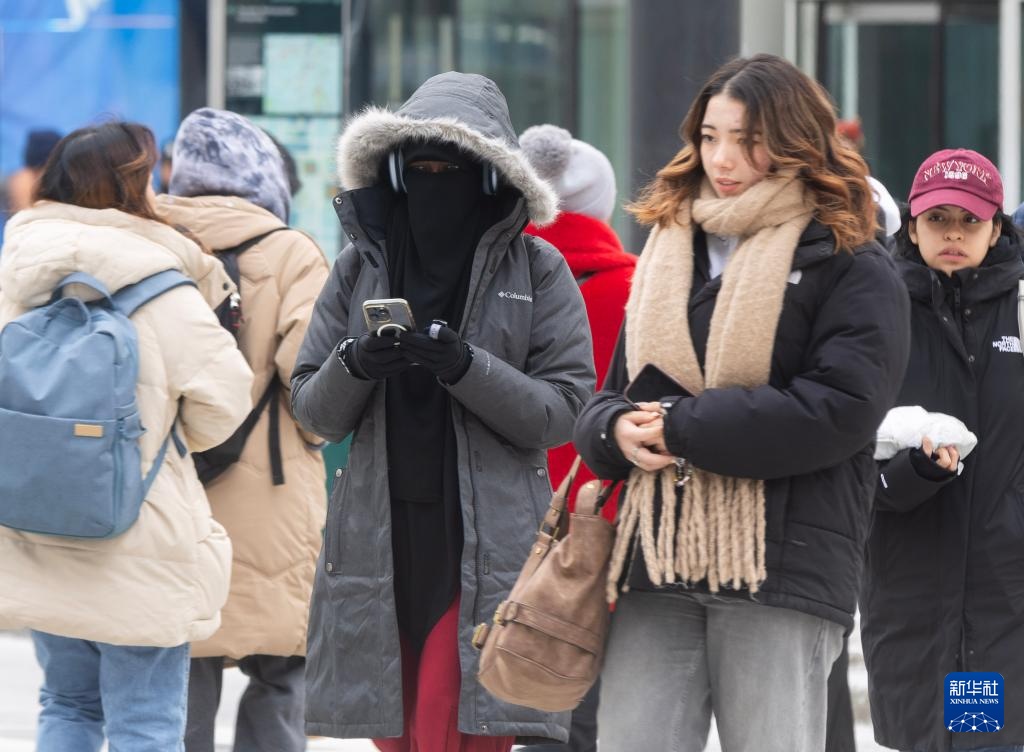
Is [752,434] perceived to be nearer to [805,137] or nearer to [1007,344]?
[805,137]

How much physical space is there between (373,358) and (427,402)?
0.28 metres

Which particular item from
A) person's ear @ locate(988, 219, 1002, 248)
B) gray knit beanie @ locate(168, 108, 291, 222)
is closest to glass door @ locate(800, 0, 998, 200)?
gray knit beanie @ locate(168, 108, 291, 222)

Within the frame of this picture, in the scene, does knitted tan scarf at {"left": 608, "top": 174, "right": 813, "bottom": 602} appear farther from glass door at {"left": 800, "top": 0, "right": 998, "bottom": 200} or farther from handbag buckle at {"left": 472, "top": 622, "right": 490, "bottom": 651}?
glass door at {"left": 800, "top": 0, "right": 998, "bottom": 200}

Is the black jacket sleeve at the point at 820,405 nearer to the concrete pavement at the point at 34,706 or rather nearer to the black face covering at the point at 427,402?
the black face covering at the point at 427,402

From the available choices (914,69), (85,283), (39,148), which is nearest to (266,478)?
(85,283)

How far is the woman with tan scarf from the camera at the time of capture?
3270mm

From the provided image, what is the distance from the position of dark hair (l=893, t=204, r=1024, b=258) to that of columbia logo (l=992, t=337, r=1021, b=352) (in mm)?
281

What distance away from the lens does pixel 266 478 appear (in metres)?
4.86

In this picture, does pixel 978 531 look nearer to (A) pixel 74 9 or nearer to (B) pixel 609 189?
(B) pixel 609 189

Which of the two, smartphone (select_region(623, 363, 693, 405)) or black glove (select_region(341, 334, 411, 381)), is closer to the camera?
smartphone (select_region(623, 363, 693, 405))

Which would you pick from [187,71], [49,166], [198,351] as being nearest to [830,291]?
[198,351]

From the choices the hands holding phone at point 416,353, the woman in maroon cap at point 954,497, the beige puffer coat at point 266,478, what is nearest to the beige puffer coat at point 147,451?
the beige puffer coat at point 266,478

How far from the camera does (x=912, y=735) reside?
4266mm

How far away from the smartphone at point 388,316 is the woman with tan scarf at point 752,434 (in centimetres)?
46
